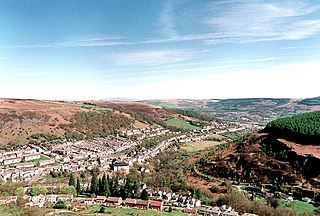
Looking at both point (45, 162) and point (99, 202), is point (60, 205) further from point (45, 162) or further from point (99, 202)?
point (45, 162)

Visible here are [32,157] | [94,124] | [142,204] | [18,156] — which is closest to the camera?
[142,204]

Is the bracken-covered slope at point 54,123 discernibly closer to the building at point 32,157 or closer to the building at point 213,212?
the building at point 32,157

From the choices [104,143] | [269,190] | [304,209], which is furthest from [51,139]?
[304,209]

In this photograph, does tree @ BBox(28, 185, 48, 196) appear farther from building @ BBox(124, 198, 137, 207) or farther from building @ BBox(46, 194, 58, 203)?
building @ BBox(124, 198, 137, 207)

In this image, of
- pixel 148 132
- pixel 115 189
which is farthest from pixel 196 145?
pixel 115 189

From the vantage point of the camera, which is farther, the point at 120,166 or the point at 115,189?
the point at 120,166

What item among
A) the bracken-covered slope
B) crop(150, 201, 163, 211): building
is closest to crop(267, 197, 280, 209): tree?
crop(150, 201, 163, 211): building
